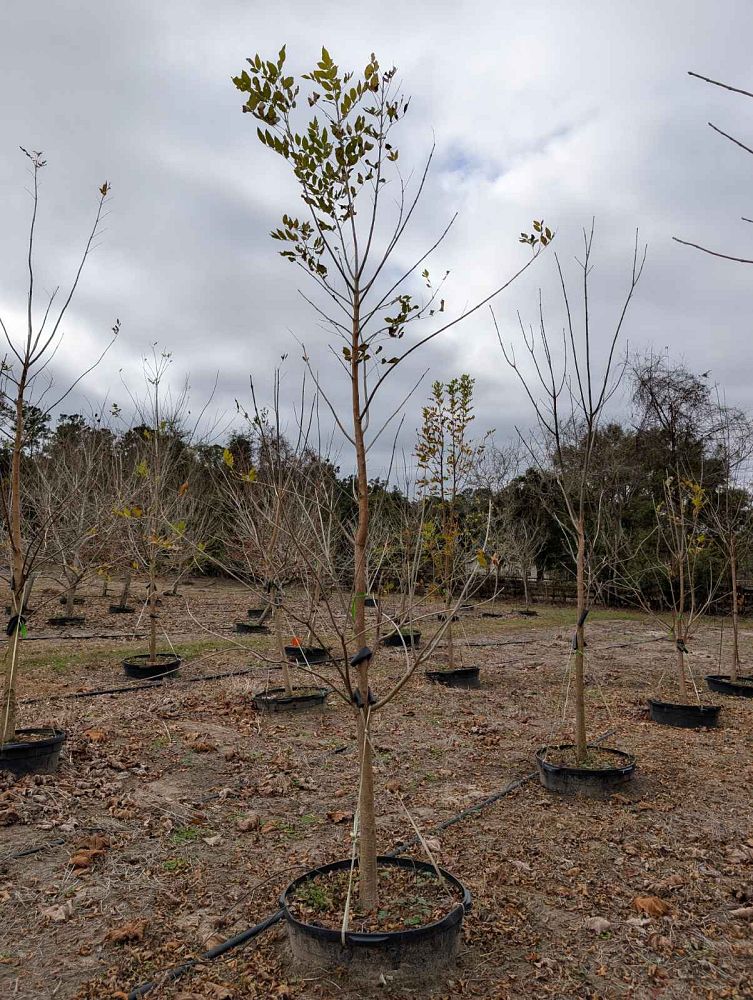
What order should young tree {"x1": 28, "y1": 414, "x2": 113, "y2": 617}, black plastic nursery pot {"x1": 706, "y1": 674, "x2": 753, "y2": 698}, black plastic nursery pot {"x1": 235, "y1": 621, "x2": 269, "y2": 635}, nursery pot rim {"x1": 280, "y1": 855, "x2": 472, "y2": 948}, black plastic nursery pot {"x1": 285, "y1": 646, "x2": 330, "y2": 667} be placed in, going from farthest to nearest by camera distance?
black plastic nursery pot {"x1": 235, "y1": 621, "x2": 269, "y2": 635} < young tree {"x1": 28, "y1": 414, "x2": 113, "y2": 617} < black plastic nursery pot {"x1": 285, "y1": 646, "x2": 330, "y2": 667} < black plastic nursery pot {"x1": 706, "y1": 674, "x2": 753, "y2": 698} < nursery pot rim {"x1": 280, "y1": 855, "x2": 472, "y2": 948}

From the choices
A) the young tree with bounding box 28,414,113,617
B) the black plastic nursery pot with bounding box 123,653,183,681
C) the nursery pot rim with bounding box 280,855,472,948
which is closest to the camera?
the nursery pot rim with bounding box 280,855,472,948

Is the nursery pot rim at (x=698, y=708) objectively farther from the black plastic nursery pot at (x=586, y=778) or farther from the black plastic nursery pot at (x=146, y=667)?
the black plastic nursery pot at (x=146, y=667)

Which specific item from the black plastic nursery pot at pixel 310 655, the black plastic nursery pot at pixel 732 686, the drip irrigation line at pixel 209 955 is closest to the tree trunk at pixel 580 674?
the drip irrigation line at pixel 209 955

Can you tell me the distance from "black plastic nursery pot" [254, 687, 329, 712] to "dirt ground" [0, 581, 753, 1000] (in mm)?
166

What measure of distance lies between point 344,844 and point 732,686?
6.10 metres

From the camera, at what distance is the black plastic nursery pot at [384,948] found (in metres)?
2.44

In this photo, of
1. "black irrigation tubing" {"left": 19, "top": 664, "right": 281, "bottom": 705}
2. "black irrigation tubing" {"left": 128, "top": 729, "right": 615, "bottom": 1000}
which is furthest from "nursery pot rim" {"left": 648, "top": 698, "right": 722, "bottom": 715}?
"black irrigation tubing" {"left": 19, "top": 664, "right": 281, "bottom": 705}

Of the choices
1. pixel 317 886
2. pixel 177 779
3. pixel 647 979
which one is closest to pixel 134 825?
pixel 177 779

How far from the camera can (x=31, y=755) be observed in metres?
4.55

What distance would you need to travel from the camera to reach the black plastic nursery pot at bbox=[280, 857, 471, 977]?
244 centimetres

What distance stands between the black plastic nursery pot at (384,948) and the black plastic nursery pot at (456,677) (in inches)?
232

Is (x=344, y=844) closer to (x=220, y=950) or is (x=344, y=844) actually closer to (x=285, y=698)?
(x=220, y=950)

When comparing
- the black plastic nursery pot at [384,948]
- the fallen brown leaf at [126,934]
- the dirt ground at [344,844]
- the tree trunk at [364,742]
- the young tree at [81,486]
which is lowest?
the fallen brown leaf at [126,934]

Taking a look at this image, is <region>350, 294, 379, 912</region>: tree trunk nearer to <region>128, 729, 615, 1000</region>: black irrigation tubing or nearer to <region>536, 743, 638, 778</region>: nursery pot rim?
<region>128, 729, 615, 1000</region>: black irrigation tubing
